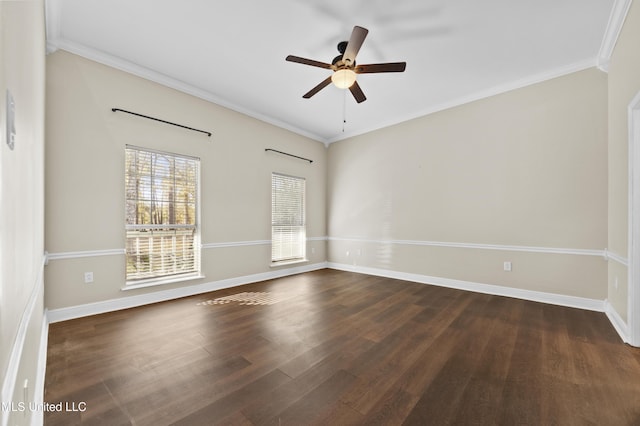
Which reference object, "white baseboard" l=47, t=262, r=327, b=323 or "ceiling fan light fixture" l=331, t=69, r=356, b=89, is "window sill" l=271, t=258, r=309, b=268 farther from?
"ceiling fan light fixture" l=331, t=69, r=356, b=89

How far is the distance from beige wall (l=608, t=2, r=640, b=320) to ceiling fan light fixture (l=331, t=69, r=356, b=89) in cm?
243

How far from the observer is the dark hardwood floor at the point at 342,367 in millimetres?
1567

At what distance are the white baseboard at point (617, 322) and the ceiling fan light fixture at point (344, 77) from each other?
11.7 feet

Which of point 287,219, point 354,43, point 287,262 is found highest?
point 354,43

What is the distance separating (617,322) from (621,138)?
188cm

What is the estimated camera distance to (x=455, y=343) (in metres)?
2.43

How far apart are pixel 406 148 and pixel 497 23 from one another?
240cm

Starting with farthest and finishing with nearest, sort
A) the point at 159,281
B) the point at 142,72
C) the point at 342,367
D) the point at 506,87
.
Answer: the point at 506,87 < the point at 159,281 < the point at 142,72 < the point at 342,367

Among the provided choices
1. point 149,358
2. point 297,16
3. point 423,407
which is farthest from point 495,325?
point 297,16

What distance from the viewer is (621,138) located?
8.85ft

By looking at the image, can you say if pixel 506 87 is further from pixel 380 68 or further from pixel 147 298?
pixel 147 298

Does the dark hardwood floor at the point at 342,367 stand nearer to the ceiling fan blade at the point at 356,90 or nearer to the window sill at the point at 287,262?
the window sill at the point at 287,262

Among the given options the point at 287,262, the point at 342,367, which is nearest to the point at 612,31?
the point at 342,367

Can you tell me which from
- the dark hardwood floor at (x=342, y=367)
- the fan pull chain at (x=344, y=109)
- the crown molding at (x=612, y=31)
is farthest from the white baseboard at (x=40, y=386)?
the crown molding at (x=612, y=31)
